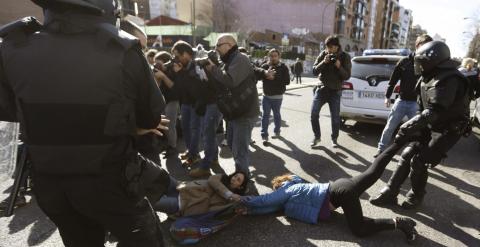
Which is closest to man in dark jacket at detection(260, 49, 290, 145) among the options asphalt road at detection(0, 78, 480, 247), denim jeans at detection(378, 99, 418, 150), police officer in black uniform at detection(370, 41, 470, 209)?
asphalt road at detection(0, 78, 480, 247)

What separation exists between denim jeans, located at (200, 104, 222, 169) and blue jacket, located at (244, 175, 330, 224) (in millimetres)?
1246

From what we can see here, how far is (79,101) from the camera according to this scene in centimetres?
128

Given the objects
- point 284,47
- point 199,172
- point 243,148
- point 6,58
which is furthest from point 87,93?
point 284,47

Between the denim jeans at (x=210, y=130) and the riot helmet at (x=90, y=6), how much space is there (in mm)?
2564

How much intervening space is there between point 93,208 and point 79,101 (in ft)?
1.61

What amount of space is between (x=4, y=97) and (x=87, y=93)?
1.65ft

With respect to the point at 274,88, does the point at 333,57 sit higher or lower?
higher

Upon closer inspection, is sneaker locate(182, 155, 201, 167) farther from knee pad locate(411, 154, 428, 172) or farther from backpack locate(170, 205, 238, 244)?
knee pad locate(411, 154, 428, 172)

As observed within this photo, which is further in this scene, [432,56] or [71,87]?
[432,56]

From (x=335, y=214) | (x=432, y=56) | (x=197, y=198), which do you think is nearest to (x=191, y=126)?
(x=197, y=198)

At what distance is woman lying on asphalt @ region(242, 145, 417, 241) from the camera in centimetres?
274

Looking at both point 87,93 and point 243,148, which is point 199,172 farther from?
point 87,93

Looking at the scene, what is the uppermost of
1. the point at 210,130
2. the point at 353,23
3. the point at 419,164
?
the point at 353,23

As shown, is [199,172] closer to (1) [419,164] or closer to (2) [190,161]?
(2) [190,161]
